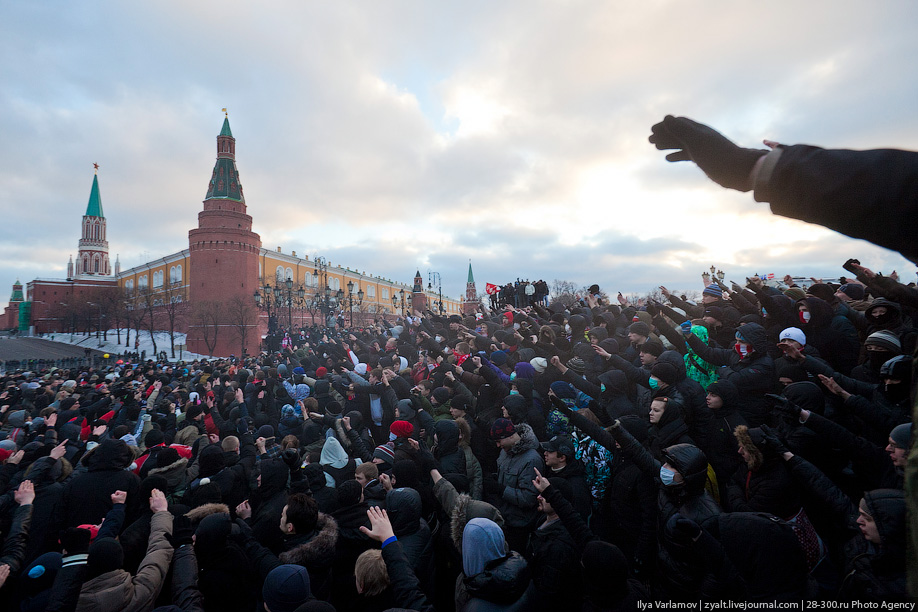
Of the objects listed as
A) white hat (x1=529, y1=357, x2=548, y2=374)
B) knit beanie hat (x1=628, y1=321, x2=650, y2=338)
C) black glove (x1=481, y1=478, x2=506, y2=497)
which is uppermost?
knit beanie hat (x1=628, y1=321, x2=650, y2=338)

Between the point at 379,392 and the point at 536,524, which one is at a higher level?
the point at 379,392

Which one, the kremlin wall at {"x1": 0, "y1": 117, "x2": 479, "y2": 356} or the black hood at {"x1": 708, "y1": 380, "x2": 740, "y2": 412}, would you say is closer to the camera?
the black hood at {"x1": 708, "y1": 380, "x2": 740, "y2": 412}

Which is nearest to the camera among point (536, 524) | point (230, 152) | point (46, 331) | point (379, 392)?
point (536, 524)

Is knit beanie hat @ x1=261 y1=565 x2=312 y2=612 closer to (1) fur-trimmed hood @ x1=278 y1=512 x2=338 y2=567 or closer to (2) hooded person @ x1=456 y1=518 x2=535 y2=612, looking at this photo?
(1) fur-trimmed hood @ x1=278 y1=512 x2=338 y2=567

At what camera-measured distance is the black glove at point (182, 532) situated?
3.43 m

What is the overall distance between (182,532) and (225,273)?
53.1 m

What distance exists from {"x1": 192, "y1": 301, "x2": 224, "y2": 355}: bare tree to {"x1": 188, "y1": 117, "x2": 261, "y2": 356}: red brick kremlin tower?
10 cm

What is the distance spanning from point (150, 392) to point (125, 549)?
35.6 ft

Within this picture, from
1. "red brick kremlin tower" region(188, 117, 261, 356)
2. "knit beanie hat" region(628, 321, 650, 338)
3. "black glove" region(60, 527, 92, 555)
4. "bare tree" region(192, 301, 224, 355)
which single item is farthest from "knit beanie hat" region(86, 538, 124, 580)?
"bare tree" region(192, 301, 224, 355)

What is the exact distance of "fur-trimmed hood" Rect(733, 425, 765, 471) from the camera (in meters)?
3.15

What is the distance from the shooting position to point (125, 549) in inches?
134

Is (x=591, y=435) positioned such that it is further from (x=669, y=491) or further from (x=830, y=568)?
(x=830, y=568)

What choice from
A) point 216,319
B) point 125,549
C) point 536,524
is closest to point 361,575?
point 536,524

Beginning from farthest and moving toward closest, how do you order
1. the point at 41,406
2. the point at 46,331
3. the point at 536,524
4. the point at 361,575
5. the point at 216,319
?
the point at 46,331
the point at 216,319
the point at 41,406
the point at 536,524
the point at 361,575
